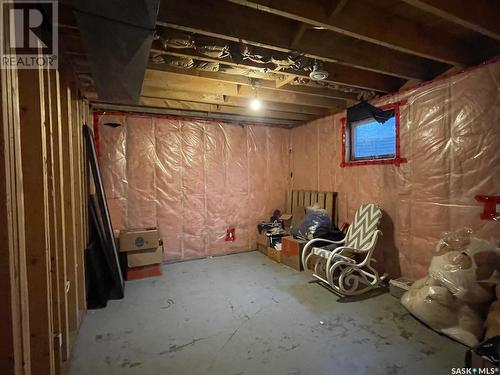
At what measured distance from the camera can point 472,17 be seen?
65.0 inches

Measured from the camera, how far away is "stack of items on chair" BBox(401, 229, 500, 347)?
1868 millimetres

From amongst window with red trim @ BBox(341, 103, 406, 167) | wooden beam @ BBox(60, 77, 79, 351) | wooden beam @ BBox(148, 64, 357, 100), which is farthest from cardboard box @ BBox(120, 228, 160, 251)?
window with red trim @ BBox(341, 103, 406, 167)

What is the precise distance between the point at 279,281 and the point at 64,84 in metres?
2.90

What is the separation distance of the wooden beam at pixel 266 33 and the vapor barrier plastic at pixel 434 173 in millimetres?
463

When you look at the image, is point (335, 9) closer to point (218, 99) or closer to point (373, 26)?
point (373, 26)

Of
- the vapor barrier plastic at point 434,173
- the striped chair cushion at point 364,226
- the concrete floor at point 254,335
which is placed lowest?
the concrete floor at point 254,335

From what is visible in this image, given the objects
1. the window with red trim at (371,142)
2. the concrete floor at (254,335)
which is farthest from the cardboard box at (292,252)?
the window with red trim at (371,142)

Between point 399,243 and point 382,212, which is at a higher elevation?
point 382,212

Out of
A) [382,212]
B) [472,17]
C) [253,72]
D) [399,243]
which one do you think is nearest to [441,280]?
[399,243]

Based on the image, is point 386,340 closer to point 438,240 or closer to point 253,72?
point 438,240

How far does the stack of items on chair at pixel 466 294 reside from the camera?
187 cm

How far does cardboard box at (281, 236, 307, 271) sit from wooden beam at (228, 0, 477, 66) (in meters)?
2.40

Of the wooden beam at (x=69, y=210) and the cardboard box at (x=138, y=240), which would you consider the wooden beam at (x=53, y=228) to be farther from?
the cardboard box at (x=138, y=240)

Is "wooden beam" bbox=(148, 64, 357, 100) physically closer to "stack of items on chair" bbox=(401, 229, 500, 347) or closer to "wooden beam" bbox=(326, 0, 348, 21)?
"wooden beam" bbox=(326, 0, 348, 21)
